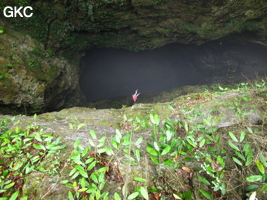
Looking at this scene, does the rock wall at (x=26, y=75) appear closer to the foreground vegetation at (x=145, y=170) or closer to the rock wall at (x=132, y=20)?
the rock wall at (x=132, y=20)

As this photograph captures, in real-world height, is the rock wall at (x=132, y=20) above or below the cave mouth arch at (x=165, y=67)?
above

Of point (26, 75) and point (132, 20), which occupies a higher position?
point (132, 20)


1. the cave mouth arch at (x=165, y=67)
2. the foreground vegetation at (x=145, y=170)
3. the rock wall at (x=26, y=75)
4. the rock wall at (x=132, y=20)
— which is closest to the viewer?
the foreground vegetation at (x=145, y=170)

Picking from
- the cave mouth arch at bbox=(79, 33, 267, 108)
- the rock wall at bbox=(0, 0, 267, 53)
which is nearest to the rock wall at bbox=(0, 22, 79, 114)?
the rock wall at bbox=(0, 0, 267, 53)

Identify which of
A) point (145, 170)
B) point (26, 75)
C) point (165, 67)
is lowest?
point (145, 170)

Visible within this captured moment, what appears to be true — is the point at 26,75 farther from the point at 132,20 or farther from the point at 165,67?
the point at 165,67

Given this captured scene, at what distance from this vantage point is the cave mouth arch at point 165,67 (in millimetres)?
12922

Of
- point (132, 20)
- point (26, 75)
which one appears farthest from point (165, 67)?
point (26, 75)

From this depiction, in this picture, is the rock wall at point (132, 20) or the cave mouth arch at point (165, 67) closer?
the rock wall at point (132, 20)

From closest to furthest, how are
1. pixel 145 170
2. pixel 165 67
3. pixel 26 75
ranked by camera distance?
pixel 145 170
pixel 26 75
pixel 165 67

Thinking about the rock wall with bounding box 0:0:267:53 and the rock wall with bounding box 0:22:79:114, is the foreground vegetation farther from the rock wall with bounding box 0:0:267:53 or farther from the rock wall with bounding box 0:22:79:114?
the rock wall with bounding box 0:0:267:53

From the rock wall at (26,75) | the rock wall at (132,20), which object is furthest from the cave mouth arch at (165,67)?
the rock wall at (26,75)

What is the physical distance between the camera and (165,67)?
1731 centimetres

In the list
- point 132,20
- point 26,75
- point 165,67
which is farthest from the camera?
point 165,67
